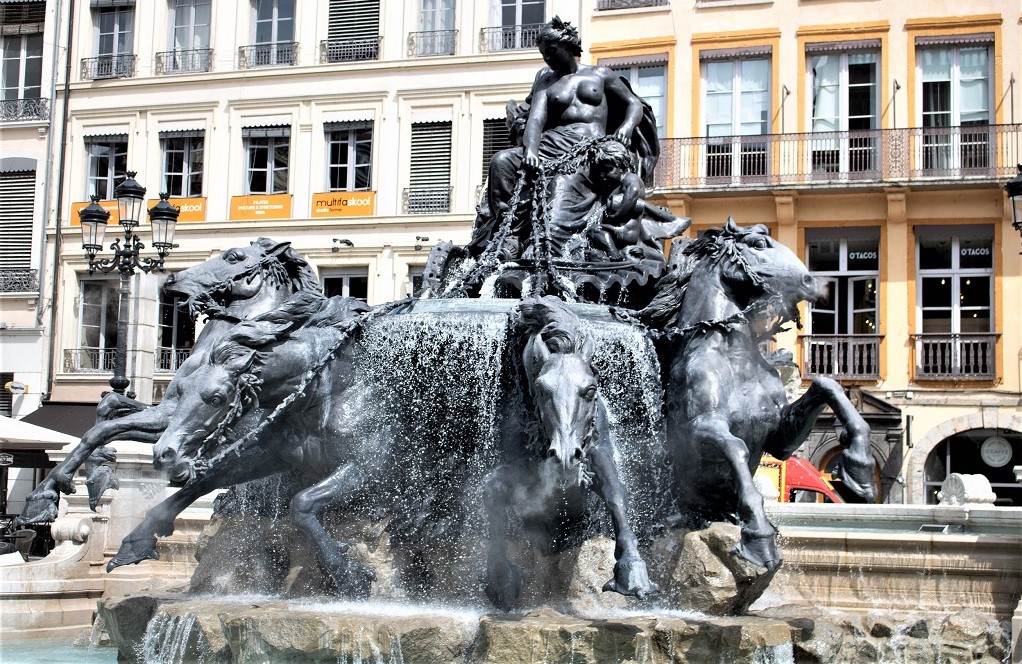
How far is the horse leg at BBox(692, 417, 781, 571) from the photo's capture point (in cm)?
700

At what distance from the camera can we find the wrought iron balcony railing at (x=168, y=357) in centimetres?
3206

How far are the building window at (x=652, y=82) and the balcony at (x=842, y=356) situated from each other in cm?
596

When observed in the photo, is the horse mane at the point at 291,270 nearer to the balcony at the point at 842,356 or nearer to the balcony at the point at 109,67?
the balcony at the point at 842,356

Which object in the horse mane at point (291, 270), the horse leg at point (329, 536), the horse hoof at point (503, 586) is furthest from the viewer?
the horse mane at point (291, 270)

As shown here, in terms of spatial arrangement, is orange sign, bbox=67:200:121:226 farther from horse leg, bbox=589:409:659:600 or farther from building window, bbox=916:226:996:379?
horse leg, bbox=589:409:659:600

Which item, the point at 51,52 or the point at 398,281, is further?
the point at 51,52

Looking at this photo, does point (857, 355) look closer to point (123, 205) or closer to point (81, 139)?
point (123, 205)

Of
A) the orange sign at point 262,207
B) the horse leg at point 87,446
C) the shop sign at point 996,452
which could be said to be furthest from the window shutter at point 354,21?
the horse leg at point 87,446

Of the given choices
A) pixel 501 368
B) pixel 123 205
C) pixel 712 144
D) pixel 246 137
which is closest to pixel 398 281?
pixel 246 137

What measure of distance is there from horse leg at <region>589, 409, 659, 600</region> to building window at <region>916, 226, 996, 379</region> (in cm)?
2198

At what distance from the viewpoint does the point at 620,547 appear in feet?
23.4

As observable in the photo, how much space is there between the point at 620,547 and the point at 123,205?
45.0 feet

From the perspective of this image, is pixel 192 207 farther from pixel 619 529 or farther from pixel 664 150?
pixel 619 529

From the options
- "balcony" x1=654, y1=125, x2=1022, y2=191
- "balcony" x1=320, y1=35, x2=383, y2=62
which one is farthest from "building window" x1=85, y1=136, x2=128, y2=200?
"balcony" x1=654, y1=125, x2=1022, y2=191
